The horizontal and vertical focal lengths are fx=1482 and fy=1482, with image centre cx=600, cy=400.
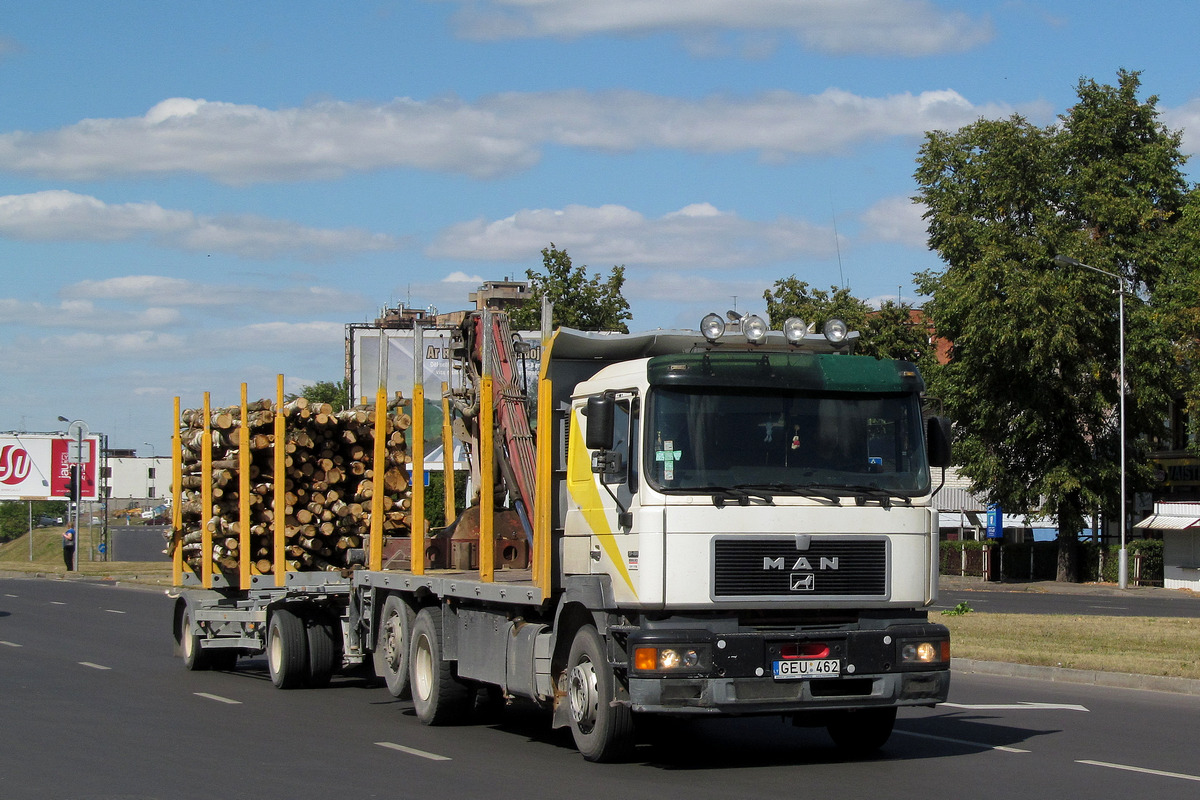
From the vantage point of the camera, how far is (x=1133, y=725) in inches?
512

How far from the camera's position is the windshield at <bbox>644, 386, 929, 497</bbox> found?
10.2m

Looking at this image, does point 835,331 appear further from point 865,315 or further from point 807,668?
point 865,315

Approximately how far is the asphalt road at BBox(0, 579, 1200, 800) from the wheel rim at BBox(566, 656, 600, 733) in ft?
1.10

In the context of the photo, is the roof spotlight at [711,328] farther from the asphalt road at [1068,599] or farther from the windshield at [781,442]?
the asphalt road at [1068,599]

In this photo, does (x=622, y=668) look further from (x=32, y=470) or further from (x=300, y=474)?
(x=32, y=470)

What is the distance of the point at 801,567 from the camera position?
10.2m

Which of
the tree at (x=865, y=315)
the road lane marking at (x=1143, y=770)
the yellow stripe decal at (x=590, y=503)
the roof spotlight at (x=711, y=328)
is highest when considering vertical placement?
the tree at (x=865, y=315)

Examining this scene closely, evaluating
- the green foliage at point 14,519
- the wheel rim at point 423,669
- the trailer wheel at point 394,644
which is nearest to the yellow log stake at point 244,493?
the trailer wheel at point 394,644

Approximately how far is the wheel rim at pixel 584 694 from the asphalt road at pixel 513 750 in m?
0.33

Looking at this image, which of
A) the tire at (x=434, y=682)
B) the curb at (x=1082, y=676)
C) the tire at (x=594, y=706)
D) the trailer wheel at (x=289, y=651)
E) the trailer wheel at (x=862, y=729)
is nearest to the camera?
the tire at (x=594, y=706)

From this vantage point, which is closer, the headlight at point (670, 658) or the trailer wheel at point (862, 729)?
the headlight at point (670, 658)

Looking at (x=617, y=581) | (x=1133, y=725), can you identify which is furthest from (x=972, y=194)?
(x=617, y=581)

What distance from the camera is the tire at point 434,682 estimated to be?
13.0 metres

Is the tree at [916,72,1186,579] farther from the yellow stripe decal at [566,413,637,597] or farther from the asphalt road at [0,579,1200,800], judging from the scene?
the yellow stripe decal at [566,413,637,597]
